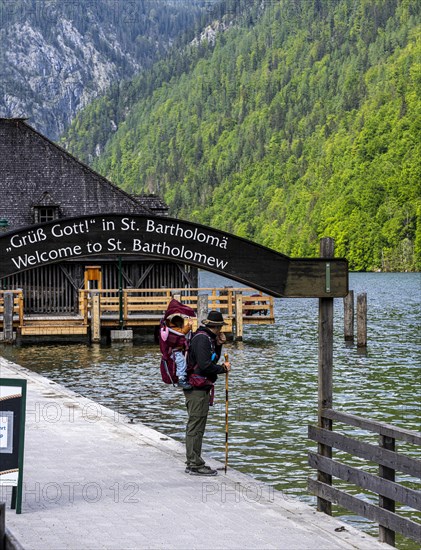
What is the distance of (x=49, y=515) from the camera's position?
11.0m

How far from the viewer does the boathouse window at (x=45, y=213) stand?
50062mm

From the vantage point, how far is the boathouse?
4934cm

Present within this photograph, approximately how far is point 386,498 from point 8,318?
31822mm

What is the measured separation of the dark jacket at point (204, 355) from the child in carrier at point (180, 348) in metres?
→ 0.11

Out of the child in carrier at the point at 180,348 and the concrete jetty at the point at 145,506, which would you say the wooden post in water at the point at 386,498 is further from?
the child in carrier at the point at 180,348

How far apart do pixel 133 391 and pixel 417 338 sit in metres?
24.3

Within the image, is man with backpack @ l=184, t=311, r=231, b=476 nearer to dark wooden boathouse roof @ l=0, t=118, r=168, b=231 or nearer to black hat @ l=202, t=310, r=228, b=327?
black hat @ l=202, t=310, r=228, b=327

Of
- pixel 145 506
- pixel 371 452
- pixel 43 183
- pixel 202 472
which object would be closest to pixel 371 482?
pixel 371 452

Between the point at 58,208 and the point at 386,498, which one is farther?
the point at 58,208

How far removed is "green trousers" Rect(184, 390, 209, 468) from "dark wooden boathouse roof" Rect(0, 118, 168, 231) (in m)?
37.5

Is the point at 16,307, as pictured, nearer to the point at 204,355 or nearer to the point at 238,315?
the point at 238,315

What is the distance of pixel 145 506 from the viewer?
11.4 m

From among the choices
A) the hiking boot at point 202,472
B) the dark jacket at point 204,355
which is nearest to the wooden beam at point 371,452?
the dark jacket at point 204,355

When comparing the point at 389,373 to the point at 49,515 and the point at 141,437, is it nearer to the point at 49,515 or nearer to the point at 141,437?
the point at 141,437
